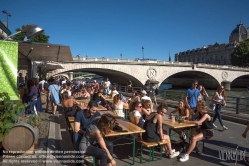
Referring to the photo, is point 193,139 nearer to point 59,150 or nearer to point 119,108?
point 119,108

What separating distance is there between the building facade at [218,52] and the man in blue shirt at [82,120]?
8536cm

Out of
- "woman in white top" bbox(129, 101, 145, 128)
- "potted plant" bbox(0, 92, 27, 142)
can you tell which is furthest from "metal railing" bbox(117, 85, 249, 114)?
"potted plant" bbox(0, 92, 27, 142)

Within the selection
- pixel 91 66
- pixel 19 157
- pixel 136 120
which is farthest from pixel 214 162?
pixel 91 66

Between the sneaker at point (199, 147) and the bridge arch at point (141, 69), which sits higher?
the bridge arch at point (141, 69)

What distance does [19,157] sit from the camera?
12.4 ft

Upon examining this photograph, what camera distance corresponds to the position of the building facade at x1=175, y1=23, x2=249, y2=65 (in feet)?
256

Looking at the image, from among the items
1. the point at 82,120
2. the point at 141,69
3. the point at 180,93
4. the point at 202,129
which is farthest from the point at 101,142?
the point at 141,69

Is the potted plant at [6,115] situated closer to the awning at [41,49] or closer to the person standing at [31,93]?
the awning at [41,49]

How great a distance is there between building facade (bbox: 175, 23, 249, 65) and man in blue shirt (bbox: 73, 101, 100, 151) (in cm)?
8536

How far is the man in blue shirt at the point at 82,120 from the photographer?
12.2ft

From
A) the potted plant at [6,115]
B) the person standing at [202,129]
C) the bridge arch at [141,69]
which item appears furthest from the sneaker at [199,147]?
the bridge arch at [141,69]

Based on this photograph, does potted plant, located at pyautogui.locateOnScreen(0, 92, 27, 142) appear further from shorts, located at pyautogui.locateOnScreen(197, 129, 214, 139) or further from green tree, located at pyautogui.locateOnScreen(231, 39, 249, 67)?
green tree, located at pyautogui.locateOnScreen(231, 39, 249, 67)

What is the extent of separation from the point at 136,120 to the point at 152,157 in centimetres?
90

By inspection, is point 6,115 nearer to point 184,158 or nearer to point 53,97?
point 184,158
